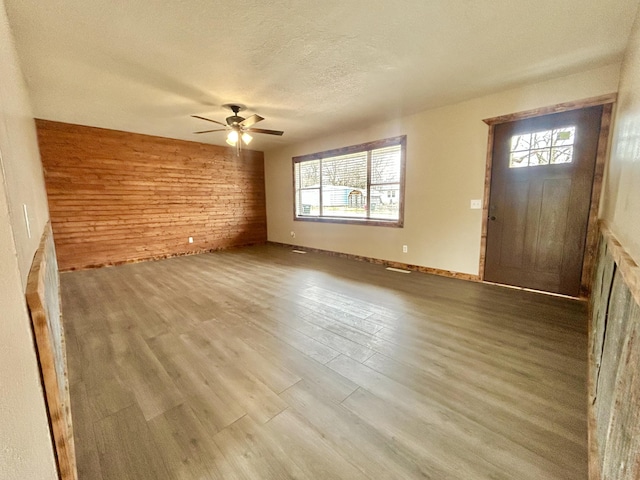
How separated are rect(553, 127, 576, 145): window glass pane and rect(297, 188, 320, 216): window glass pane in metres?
4.07

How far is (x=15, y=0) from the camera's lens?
68.9 inches

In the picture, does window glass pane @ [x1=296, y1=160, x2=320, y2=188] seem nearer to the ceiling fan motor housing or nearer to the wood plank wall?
the ceiling fan motor housing

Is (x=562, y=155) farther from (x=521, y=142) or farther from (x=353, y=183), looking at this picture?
(x=353, y=183)

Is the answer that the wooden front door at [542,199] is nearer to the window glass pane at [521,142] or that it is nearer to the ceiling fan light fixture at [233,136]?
the window glass pane at [521,142]

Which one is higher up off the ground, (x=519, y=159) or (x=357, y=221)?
(x=519, y=159)

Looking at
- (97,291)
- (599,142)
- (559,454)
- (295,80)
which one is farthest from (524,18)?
(97,291)

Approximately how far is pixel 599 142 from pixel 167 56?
4.43 metres

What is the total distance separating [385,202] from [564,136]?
2.47 metres

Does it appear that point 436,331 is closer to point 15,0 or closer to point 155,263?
point 15,0

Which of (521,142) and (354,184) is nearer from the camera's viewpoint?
(521,142)

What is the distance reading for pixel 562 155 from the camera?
3.11 m

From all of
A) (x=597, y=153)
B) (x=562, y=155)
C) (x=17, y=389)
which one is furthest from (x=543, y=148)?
(x=17, y=389)

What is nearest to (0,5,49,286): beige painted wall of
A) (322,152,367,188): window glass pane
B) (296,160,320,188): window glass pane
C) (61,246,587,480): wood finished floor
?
(61,246,587,480): wood finished floor

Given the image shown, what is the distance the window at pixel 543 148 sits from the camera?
307cm
